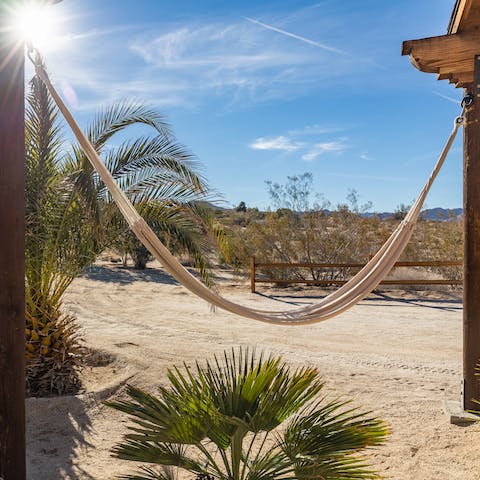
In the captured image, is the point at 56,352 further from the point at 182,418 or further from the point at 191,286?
the point at 182,418

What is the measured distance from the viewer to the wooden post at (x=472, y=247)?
3.27m

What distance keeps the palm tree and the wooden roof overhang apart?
1.87 metres

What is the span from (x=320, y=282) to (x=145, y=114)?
7.08 metres

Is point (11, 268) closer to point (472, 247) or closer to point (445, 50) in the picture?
point (472, 247)

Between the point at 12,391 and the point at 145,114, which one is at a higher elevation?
the point at 145,114

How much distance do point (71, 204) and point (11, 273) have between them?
206cm

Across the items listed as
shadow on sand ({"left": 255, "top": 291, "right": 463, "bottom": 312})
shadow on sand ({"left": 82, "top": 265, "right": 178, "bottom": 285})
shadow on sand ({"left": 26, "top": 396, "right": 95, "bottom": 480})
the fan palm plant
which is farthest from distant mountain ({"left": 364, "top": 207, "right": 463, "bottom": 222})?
the fan palm plant

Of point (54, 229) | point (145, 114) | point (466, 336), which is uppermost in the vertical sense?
point (145, 114)

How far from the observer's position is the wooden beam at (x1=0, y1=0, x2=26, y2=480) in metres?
2.11

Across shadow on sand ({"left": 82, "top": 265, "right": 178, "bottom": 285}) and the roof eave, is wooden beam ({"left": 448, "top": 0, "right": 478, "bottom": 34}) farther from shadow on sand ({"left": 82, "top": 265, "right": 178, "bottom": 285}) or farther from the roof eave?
shadow on sand ({"left": 82, "top": 265, "right": 178, "bottom": 285})

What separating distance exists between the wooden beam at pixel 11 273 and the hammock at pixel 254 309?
0.35 meters

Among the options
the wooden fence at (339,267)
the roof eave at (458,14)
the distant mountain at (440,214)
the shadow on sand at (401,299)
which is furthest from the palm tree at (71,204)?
the distant mountain at (440,214)

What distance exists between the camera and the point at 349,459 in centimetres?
180

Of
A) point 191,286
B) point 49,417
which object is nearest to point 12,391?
point 191,286
